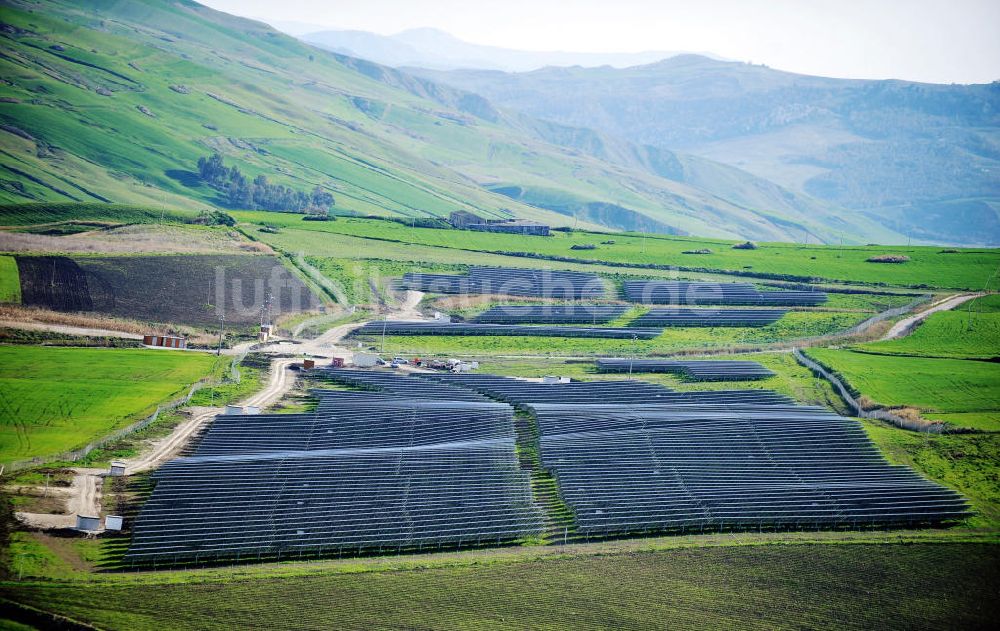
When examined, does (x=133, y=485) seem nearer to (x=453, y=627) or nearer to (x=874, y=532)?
(x=453, y=627)

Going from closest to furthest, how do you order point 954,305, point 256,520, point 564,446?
point 256,520
point 564,446
point 954,305

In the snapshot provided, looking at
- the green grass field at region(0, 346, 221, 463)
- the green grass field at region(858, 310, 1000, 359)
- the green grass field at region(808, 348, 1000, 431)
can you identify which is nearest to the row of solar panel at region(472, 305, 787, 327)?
the green grass field at region(858, 310, 1000, 359)

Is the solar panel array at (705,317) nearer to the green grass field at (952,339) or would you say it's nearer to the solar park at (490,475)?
the green grass field at (952,339)

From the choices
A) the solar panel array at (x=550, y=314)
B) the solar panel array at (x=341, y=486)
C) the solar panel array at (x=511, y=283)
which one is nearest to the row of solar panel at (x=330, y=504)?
the solar panel array at (x=341, y=486)

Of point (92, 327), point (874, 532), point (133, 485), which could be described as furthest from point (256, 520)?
point (92, 327)

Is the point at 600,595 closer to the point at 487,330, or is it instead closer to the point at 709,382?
the point at 709,382

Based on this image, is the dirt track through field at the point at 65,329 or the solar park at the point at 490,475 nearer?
the solar park at the point at 490,475
